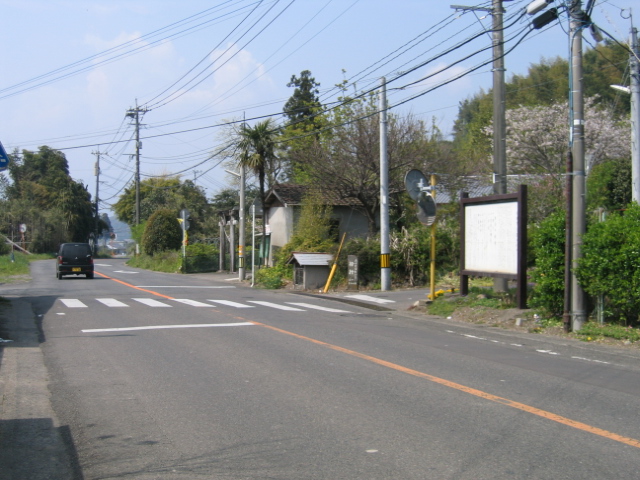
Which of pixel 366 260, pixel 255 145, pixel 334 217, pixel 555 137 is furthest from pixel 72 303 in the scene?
pixel 555 137

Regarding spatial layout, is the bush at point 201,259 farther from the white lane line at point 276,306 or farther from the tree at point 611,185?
the tree at point 611,185

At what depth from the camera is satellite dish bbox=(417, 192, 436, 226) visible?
668 inches

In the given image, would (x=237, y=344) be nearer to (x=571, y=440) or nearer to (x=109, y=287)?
(x=571, y=440)

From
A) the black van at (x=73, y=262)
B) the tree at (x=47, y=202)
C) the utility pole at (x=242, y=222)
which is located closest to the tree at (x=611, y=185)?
the utility pole at (x=242, y=222)

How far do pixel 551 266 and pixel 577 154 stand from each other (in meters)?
2.26

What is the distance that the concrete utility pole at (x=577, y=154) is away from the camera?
1229 centimetres

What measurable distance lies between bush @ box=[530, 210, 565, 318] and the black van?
81.4 feet

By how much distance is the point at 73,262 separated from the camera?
3219 cm

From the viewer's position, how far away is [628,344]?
1086 cm

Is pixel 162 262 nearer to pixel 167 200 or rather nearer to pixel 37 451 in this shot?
pixel 167 200

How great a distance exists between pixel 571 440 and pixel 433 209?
1176cm

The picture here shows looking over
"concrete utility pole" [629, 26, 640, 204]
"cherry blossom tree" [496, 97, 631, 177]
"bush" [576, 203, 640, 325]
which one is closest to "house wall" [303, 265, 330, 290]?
"concrete utility pole" [629, 26, 640, 204]

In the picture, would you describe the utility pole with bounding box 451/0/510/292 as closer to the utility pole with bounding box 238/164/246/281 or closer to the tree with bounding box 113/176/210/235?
the utility pole with bounding box 238/164/246/281

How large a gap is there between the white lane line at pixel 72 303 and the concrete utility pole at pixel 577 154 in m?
12.5
